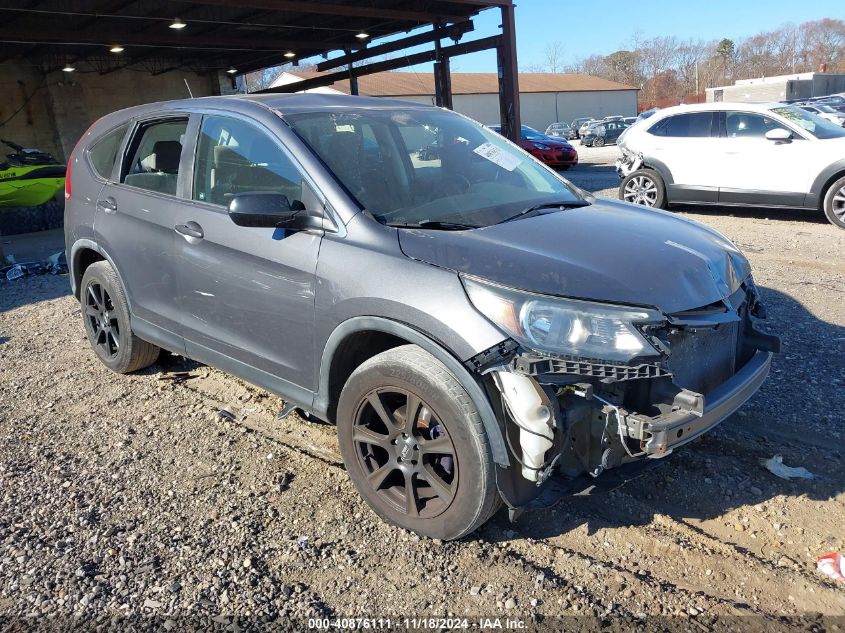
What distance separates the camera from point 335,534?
307 cm

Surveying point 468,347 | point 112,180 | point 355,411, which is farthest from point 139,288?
point 468,347

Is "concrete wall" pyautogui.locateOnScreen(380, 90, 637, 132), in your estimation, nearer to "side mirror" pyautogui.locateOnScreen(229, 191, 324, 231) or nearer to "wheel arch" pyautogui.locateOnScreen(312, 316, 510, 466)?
"side mirror" pyautogui.locateOnScreen(229, 191, 324, 231)

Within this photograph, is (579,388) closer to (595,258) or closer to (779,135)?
(595,258)

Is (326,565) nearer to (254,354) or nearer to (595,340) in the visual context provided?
(254,354)

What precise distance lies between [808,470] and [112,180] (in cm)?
457

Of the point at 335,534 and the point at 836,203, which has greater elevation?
the point at 836,203

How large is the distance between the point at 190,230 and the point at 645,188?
8.76m

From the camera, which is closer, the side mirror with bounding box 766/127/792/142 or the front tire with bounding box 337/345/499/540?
the front tire with bounding box 337/345/499/540

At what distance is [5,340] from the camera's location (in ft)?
20.6

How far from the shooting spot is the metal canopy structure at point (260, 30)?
1510 centimetres

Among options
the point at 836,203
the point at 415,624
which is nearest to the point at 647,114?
the point at 836,203

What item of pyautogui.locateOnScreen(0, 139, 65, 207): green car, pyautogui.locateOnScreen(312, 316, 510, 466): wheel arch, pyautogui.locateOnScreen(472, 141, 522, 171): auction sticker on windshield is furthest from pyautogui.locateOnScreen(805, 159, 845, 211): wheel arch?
pyautogui.locateOnScreen(0, 139, 65, 207): green car

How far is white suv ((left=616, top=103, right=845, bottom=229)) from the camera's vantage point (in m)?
9.38

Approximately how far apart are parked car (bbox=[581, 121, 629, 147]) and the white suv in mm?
27281
